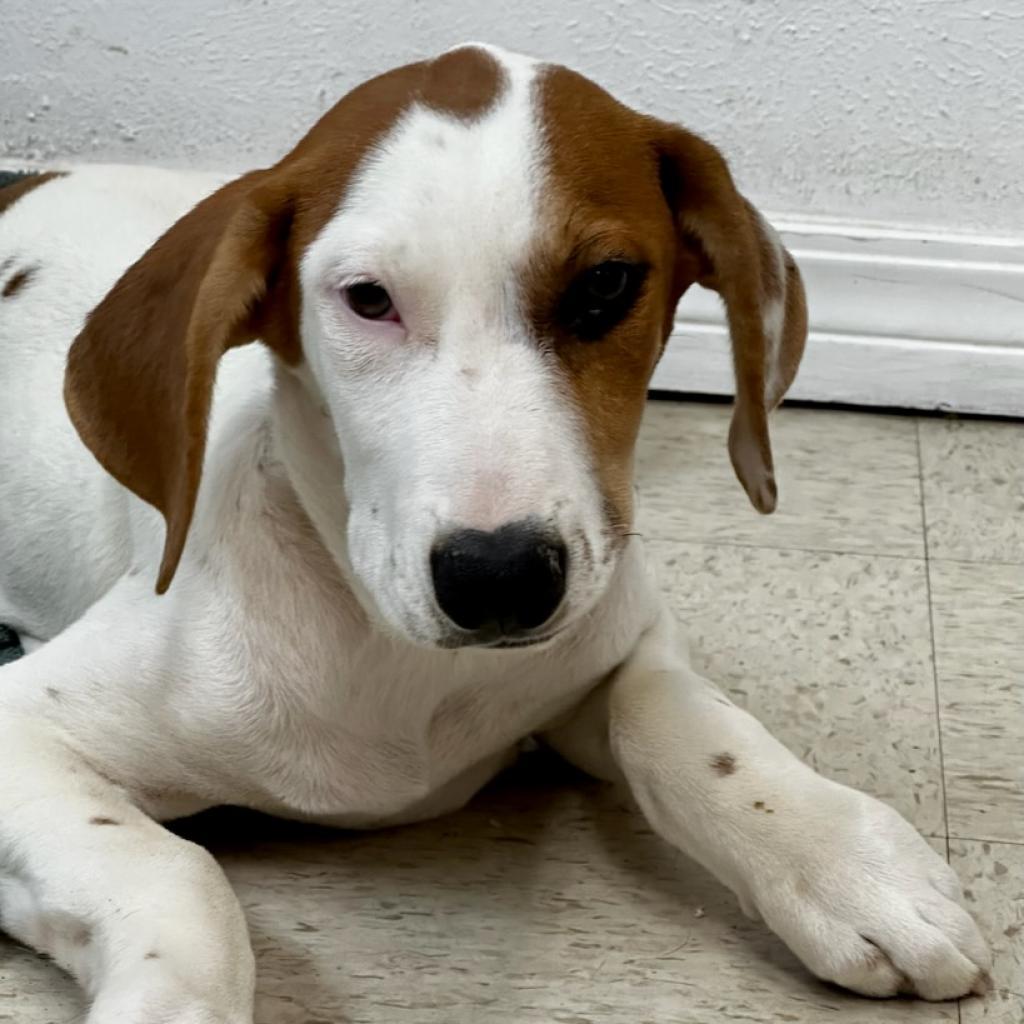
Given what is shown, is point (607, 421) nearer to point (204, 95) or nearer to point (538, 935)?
point (538, 935)

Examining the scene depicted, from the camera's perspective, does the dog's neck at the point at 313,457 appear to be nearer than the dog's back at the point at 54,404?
Yes

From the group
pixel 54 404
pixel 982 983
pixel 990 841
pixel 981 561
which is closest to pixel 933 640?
pixel 981 561

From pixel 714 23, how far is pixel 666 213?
138 centimetres

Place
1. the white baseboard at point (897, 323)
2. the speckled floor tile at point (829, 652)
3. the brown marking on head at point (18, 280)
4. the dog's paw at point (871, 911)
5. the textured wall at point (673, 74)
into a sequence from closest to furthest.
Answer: the dog's paw at point (871, 911) < the speckled floor tile at point (829, 652) < the brown marking on head at point (18, 280) < the textured wall at point (673, 74) < the white baseboard at point (897, 323)

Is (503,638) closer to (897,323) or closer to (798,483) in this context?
(798,483)

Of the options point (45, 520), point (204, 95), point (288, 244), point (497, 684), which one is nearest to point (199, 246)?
point (288, 244)

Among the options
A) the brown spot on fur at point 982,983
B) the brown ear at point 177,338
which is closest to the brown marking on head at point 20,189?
the brown ear at point 177,338

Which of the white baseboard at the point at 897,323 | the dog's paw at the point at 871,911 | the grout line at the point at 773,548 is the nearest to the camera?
the dog's paw at the point at 871,911

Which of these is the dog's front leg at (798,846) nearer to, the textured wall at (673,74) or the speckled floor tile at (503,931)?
the speckled floor tile at (503,931)

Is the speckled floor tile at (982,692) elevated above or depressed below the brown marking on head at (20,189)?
below

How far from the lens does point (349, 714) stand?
1837 millimetres

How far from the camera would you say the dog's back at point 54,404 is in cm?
219

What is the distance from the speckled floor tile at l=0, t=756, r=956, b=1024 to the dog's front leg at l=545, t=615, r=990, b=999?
7cm

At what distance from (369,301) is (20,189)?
1250 mm
